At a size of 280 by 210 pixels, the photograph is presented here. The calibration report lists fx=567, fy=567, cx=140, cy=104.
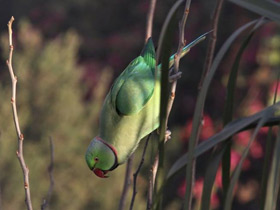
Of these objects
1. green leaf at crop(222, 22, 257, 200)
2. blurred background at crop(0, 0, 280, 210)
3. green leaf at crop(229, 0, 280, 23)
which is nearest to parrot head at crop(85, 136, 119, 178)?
green leaf at crop(222, 22, 257, 200)

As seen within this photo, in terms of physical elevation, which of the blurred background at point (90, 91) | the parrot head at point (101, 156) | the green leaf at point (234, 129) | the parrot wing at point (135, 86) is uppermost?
the blurred background at point (90, 91)

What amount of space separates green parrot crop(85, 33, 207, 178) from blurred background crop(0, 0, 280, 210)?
203 cm

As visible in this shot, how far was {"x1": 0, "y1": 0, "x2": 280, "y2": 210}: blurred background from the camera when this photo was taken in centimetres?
384

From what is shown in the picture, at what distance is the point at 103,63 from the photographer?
18.6 feet

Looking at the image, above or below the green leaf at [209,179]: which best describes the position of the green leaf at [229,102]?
above

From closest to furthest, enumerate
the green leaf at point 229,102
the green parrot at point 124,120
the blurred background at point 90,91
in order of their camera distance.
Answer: the green leaf at point 229,102 < the green parrot at point 124,120 < the blurred background at point 90,91

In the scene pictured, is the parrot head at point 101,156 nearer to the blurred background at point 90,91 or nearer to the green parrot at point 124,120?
the green parrot at point 124,120

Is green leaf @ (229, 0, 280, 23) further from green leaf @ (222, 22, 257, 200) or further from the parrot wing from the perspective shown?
the parrot wing

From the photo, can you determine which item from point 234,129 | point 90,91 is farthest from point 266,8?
point 90,91

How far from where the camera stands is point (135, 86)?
1.50 meters

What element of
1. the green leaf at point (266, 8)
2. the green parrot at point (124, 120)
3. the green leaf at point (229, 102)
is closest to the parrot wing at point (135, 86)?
the green parrot at point (124, 120)

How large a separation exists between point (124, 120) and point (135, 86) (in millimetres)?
148

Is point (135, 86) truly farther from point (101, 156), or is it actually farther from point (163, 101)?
point (163, 101)

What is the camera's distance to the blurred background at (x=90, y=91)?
12.6 feet
